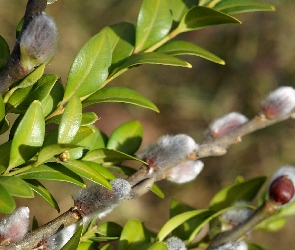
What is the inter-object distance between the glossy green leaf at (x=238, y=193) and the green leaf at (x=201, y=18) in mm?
228

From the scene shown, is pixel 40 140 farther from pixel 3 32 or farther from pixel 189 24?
pixel 3 32

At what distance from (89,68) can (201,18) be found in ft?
0.54

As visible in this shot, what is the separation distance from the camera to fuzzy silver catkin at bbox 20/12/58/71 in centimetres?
45

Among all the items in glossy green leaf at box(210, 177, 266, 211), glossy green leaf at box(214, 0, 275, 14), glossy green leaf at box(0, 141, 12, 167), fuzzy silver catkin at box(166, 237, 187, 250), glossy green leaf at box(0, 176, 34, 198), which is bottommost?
glossy green leaf at box(210, 177, 266, 211)

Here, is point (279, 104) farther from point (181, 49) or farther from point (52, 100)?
point (52, 100)

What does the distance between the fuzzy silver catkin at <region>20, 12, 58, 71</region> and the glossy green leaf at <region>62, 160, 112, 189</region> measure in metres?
0.10

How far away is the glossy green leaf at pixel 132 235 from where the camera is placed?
56 centimetres

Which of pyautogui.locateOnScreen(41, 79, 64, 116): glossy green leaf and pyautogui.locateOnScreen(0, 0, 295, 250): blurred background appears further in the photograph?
pyautogui.locateOnScreen(0, 0, 295, 250): blurred background

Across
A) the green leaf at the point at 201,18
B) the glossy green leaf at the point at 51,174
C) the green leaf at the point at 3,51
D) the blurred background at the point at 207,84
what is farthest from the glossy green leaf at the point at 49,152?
the blurred background at the point at 207,84

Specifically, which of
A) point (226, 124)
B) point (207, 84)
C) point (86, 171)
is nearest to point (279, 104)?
point (226, 124)

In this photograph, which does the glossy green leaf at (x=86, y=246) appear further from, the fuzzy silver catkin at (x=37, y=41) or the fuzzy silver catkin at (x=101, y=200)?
the fuzzy silver catkin at (x=37, y=41)

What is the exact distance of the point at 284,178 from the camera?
1.96 feet

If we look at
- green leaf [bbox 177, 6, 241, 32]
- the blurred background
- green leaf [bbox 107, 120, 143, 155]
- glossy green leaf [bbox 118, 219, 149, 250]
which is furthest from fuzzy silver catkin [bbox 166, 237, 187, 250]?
the blurred background

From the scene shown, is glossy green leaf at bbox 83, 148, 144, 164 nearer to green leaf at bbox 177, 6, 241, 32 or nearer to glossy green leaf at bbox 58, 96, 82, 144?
glossy green leaf at bbox 58, 96, 82, 144
